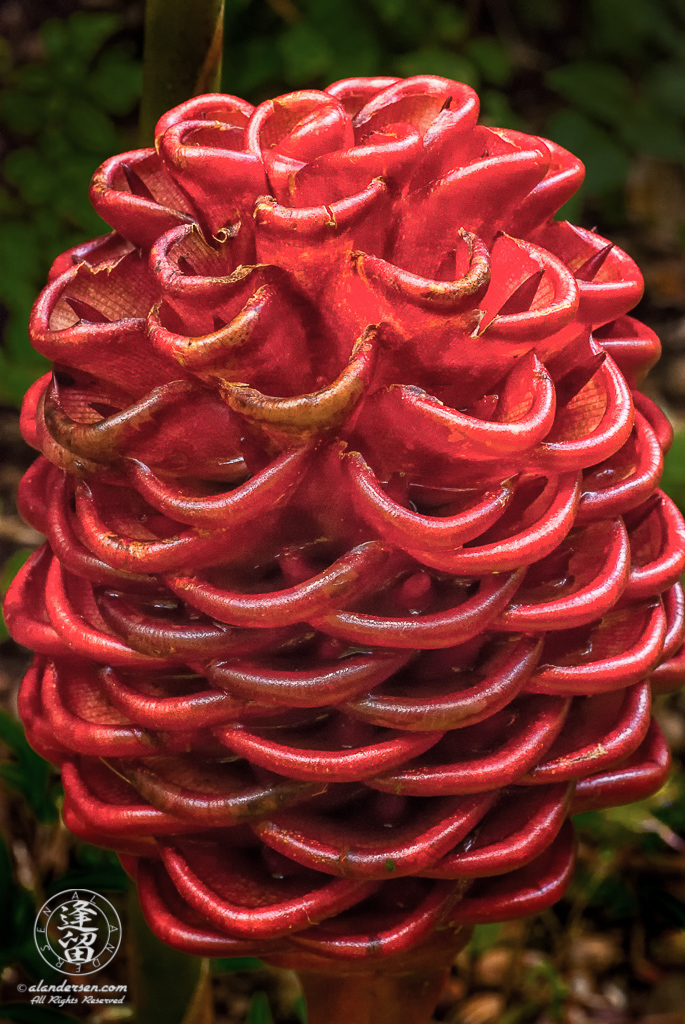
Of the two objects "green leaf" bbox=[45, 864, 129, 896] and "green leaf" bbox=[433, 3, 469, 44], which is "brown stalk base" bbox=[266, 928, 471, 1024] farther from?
"green leaf" bbox=[433, 3, 469, 44]

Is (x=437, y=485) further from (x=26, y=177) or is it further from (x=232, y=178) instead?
(x=26, y=177)

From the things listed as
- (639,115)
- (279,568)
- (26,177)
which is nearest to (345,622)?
(279,568)

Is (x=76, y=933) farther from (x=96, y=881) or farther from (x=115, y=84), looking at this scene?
(x=115, y=84)

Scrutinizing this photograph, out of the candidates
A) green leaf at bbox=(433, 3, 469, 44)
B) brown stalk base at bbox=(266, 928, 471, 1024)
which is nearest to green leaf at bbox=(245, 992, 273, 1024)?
brown stalk base at bbox=(266, 928, 471, 1024)

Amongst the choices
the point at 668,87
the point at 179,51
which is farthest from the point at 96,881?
the point at 668,87

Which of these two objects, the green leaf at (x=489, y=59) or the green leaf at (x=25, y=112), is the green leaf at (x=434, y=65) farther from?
the green leaf at (x=25, y=112)

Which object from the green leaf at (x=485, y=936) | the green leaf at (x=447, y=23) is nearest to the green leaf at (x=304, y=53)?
the green leaf at (x=447, y=23)
